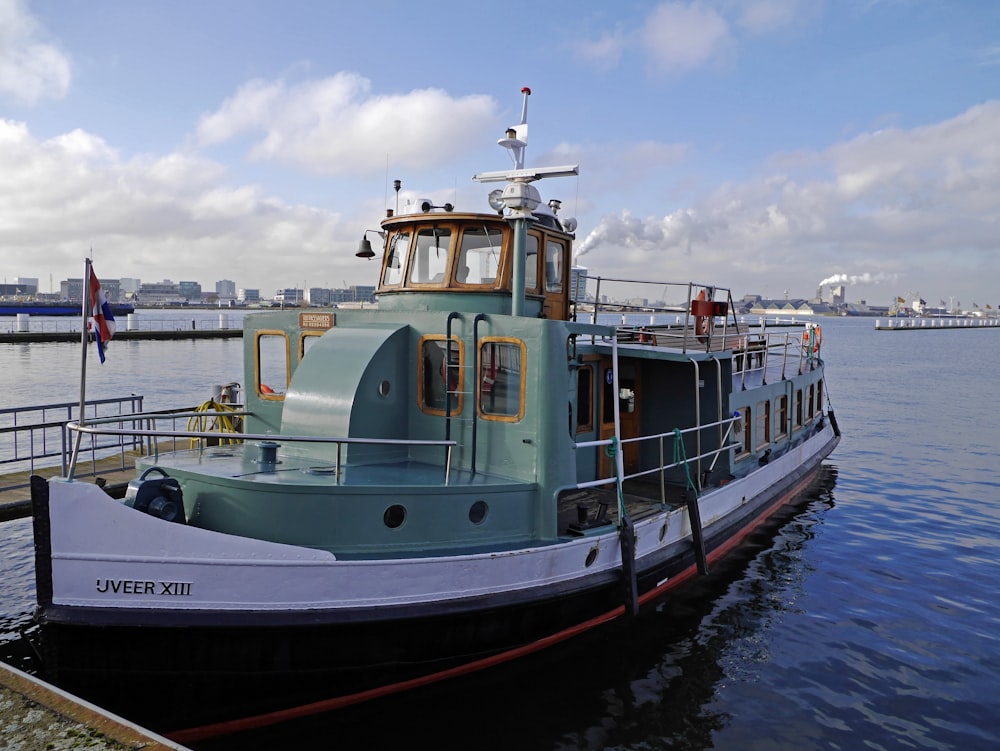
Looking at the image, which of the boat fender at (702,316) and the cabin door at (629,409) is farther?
the cabin door at (629,409)

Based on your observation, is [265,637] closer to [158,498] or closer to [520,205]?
[158,498]

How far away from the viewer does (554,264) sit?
Answer: 34.9 feet

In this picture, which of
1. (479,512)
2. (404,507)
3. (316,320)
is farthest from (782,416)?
(404,507)

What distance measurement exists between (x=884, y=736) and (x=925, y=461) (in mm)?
17916

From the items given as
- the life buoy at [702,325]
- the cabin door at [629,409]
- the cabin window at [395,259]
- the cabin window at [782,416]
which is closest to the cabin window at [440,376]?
the cabin window at [395,259]

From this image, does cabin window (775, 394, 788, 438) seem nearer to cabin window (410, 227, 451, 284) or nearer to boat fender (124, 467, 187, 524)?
cabin window (410, 227, 451, 284)

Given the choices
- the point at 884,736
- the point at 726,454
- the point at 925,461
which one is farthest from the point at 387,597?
the point at 925,461

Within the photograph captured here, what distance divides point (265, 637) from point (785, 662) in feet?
23.4

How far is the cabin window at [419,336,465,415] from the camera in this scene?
8828 mm

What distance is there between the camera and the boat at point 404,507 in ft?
21.5

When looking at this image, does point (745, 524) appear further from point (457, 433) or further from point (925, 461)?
point (925, 461)

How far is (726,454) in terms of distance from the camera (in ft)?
40.4

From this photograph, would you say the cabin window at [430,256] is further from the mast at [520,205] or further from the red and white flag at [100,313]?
the red and white flag at [100,313]

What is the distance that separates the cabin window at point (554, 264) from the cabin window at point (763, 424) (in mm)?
5931
